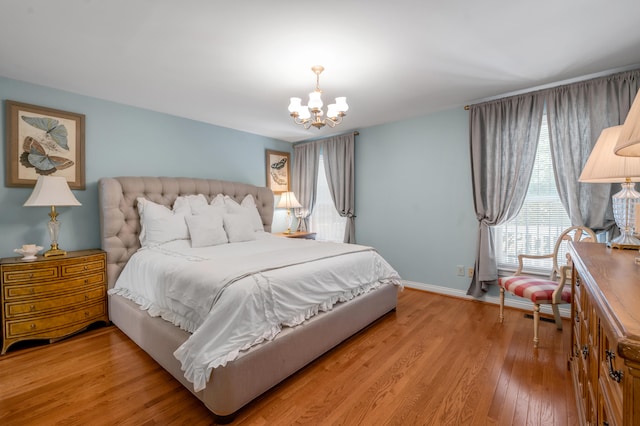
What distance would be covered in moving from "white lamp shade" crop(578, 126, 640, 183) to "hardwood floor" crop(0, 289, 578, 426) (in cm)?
133

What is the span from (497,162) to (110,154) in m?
4.29

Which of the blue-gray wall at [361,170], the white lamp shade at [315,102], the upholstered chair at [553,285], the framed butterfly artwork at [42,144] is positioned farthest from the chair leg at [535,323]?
the framed butterfly artwork at [42,144]

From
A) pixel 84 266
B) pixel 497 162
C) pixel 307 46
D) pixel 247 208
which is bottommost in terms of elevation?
pixel 84 266

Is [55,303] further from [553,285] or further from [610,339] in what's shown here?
[553,285]

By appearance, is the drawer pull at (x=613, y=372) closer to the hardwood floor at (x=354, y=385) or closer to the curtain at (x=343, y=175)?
the hardwood floor at (x=354, y=385)

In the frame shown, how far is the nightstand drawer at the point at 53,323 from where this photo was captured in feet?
7.55

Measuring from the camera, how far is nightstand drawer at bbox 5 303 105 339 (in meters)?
2.30

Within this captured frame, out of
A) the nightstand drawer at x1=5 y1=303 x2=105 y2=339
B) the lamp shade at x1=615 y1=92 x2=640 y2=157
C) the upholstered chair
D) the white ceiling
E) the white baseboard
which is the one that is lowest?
the white baseboard

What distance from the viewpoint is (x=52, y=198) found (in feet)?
8.02

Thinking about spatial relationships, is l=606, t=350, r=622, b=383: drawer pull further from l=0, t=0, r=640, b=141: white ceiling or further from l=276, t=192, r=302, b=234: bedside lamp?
l=276, t=192, r=302, b=234: bedside lamp

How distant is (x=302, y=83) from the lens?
2.73 metres

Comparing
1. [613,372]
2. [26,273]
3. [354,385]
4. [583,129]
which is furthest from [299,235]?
[613,372]

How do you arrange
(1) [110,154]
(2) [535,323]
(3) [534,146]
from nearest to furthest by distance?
(2) [535,323], (3) [534,146], (1) [110,154]

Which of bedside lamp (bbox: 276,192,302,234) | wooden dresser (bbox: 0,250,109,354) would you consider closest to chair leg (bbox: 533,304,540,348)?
bedside lamp (bbox: 276,192,302,234)
